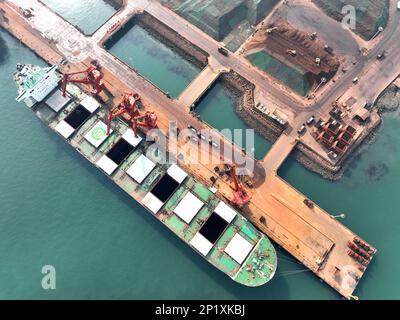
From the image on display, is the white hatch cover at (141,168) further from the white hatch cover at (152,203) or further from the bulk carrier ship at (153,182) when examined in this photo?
the white hatch cover at (152,203)

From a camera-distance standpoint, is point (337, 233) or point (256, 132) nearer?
point (337, 233)

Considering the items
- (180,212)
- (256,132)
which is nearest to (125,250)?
(180,212)

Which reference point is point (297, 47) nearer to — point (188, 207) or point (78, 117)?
point (188, 207)

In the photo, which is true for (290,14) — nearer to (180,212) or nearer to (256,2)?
(256,2)

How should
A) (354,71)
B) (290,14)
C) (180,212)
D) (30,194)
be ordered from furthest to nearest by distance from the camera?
(290,14) < (354,71) < (30,194) < (180,212)

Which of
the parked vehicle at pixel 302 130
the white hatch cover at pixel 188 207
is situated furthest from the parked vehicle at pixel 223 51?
the white hatch cover at pixel 188 207

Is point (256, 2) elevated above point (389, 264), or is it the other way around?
point (256, 2)

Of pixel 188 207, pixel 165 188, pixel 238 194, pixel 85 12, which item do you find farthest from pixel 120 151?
pixel 85 12
